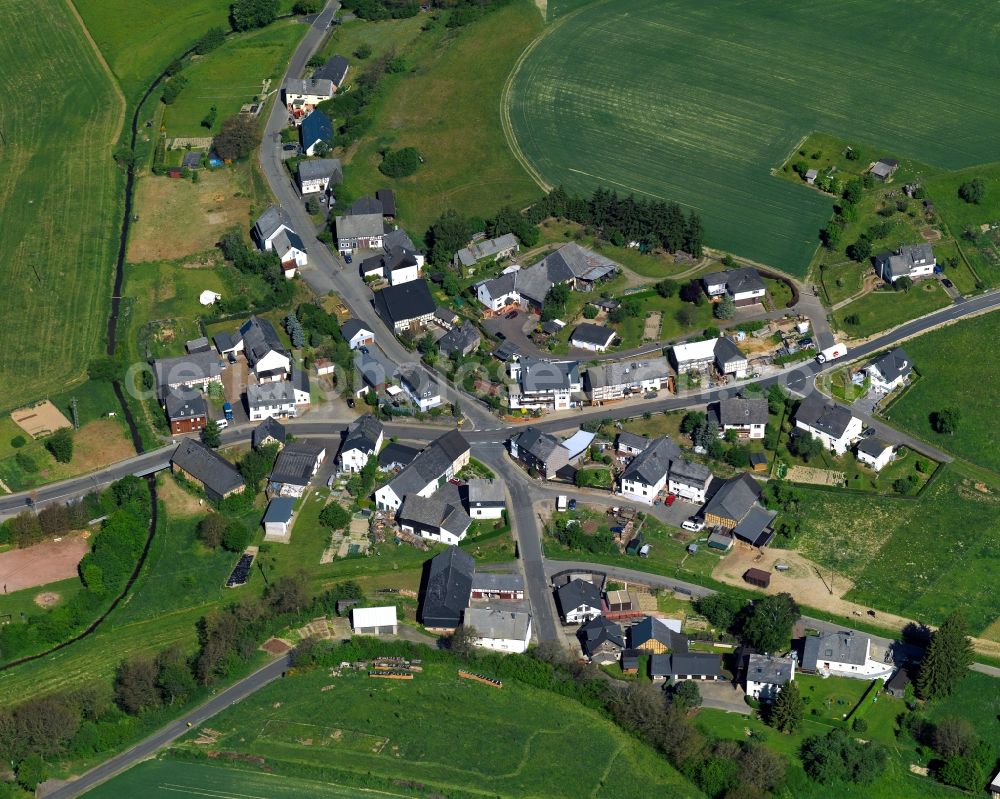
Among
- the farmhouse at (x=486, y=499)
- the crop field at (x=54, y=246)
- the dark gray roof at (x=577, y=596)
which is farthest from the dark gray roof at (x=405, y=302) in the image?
the dark gray roof at (x=577, y=596)

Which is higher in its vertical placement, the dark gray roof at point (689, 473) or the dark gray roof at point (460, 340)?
the dark gray roof at point (460, 340)

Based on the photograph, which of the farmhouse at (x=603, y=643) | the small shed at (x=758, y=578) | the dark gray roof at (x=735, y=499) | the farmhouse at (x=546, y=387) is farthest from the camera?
the farmhouse at (x=546, y=387)

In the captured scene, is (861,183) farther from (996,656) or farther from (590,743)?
(590,743)

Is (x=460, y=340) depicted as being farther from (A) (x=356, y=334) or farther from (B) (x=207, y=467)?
(B) (x=207, y=467)

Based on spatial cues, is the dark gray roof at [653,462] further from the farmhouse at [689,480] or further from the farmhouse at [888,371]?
the farmhouse at [888,371]

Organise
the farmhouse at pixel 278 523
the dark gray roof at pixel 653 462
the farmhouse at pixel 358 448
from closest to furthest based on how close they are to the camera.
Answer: the farmhouse at pixel 278 523
the dark gray roof at pixel 653 462
the farmhouse at pixel 358 448

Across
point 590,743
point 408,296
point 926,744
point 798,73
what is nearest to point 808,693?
point 926,744
